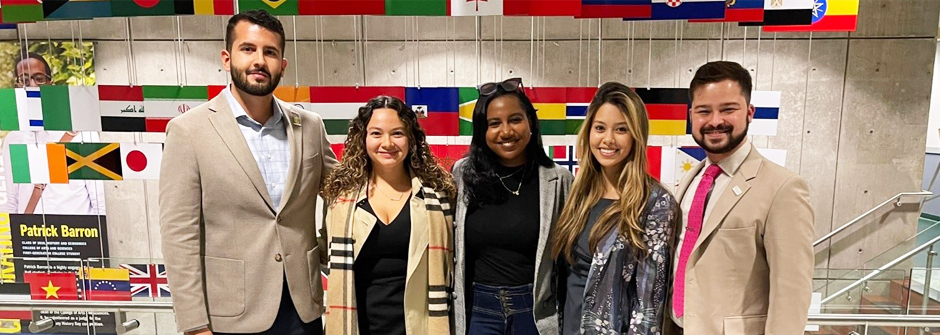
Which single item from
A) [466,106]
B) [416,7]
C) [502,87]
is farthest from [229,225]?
[466,106]

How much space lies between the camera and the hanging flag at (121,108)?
405cm

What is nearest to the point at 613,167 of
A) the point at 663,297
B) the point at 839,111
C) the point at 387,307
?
the point at 663,297

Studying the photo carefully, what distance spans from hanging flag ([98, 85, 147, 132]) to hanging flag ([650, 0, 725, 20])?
155 inches

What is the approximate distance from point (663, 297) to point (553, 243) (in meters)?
0.46

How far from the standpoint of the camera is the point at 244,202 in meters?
1.95

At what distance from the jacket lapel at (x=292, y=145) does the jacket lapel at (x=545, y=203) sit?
0.98 metres

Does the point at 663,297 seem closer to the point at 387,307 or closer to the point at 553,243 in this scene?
the point at 553,243

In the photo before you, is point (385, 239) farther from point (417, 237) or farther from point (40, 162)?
point (40, 162)

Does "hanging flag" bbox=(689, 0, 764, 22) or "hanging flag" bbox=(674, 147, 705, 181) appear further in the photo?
"hanging flag" bbox=(674, 147, 705, 181)

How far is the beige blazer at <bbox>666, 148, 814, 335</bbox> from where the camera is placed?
1.75m

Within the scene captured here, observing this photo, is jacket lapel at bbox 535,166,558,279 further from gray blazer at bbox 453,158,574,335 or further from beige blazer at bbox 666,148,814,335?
beige blazer at bbox 666,148,814,335

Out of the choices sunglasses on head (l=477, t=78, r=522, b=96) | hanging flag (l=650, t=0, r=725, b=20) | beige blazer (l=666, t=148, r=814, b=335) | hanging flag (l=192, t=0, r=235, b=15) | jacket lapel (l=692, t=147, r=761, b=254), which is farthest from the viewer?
hanging flag (l=192, t=0, r=235, b=15)

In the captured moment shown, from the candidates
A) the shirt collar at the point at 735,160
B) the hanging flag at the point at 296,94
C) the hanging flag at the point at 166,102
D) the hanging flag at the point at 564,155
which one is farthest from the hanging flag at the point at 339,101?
the shirt collar at the point at 735,160

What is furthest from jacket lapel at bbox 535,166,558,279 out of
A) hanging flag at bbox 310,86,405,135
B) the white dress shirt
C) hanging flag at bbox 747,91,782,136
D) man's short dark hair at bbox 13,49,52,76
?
man's short dark hair at bbox 13,49,52,76
